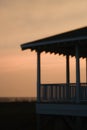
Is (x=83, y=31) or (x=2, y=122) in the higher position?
(x=83, y=31)

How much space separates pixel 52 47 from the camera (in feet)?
88.8

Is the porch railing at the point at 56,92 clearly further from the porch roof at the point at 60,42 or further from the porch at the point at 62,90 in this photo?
the porch roof at the point at 60,42

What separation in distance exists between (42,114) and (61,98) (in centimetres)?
144

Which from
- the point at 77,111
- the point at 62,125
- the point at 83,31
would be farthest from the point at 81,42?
the point at 62,125

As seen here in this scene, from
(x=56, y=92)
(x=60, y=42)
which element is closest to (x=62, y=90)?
(x=56, y=92)

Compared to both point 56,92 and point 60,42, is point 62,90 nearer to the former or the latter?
point 56,92

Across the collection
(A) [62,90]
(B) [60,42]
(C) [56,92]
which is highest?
(B) [60,42]

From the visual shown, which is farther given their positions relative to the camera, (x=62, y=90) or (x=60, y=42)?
(x=62, y=90)

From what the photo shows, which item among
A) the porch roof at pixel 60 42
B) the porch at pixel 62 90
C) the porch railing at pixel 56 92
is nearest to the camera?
the porch roof at pixel 60 42

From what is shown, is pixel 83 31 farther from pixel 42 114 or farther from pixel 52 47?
pixel 42 114

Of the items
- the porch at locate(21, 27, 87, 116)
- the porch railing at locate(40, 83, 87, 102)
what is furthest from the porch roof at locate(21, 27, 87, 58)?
the porch railing at locate(40, 83, 87, 102)

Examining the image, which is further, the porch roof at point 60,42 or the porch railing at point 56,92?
the porch railing at point 56,92

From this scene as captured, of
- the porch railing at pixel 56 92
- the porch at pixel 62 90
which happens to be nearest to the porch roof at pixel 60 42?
the porch at pixel 62 90

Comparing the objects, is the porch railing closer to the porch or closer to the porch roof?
the porch
